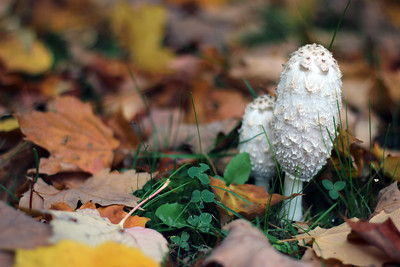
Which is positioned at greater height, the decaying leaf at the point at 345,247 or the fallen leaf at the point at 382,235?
the fallen leaf at the point at 382,235

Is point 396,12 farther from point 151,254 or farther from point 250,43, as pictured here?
point 151,254

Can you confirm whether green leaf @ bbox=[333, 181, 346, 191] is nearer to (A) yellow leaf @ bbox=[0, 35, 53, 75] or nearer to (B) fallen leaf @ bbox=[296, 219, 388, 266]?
(B) fallen leaf @ bbox=[296, 219, 388, 266]

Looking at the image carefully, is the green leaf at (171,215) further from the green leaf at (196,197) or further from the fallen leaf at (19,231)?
the fallen leaf at (19,231)

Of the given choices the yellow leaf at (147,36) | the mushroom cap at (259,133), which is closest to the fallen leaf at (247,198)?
the mushroom cap at (259,133)

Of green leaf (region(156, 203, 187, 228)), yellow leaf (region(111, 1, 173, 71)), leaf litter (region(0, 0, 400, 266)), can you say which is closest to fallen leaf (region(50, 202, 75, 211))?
leaf litter (region(0, 0, 400, 266))

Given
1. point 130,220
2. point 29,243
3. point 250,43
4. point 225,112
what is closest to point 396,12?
point 250,43

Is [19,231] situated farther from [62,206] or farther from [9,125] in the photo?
[9,125]
